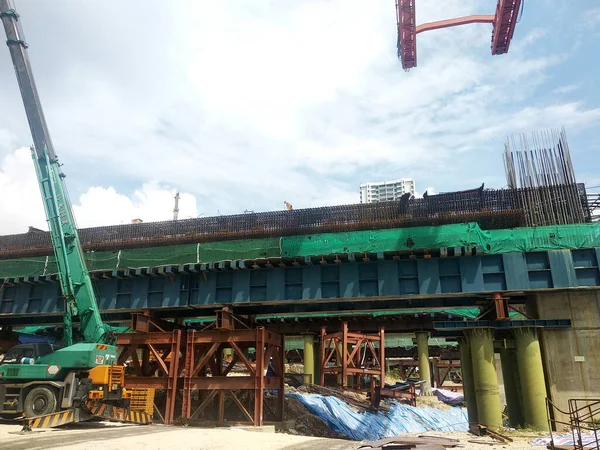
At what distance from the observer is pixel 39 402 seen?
16062 mm

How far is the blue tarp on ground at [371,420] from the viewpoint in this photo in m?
23.0

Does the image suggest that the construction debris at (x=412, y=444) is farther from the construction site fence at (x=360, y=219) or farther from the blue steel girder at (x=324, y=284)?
the construction site fence at (x=360, y=219)

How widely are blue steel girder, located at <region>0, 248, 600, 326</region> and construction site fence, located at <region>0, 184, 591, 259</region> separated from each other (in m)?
2.95

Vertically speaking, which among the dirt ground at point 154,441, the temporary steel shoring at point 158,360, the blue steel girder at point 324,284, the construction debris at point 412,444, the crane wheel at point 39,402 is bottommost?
the construction debris at point 412,444

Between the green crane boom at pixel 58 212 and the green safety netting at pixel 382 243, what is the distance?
4253 mm

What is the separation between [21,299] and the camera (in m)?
25.1

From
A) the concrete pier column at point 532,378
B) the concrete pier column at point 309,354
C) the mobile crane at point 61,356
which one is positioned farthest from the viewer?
the concrete pier column at point 309,354

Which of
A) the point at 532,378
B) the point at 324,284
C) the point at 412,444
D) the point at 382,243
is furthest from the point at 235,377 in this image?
the point at 532,378

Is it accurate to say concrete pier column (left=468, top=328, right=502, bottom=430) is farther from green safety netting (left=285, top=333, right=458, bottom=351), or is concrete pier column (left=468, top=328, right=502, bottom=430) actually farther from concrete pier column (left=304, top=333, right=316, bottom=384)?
green safety netting (left=285, top=333, right=458, bottom=351)

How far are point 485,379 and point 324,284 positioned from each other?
7.80m

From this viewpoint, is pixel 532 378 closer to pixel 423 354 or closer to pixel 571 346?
pixel 571 346

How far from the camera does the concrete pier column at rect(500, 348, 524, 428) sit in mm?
22516

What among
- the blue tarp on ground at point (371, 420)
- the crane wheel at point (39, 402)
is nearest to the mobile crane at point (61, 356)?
the crane wheel at point (39, 402)

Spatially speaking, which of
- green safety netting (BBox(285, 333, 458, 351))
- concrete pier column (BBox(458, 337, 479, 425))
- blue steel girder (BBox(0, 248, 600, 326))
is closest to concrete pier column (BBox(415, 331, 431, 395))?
green safety netting (BBox(285, 333, 458, 351))
